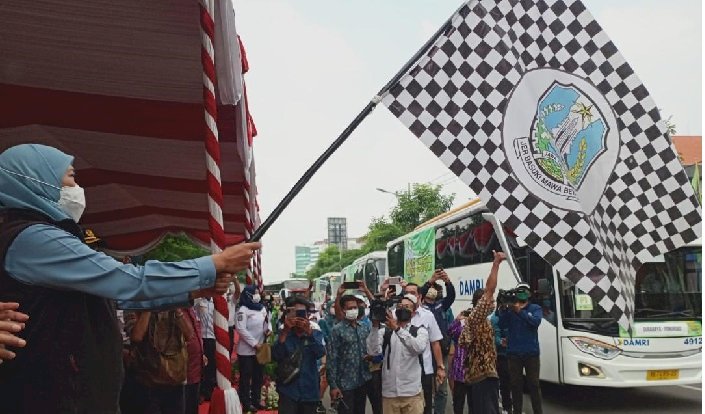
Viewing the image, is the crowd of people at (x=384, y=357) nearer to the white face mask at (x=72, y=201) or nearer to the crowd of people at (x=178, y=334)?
the crowd of people at (x=178, y=334)

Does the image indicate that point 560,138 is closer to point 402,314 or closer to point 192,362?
point 402,314

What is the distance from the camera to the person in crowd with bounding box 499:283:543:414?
816 cm

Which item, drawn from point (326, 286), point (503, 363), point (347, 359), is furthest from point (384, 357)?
point (326, 286)

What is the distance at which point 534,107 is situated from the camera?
331cm

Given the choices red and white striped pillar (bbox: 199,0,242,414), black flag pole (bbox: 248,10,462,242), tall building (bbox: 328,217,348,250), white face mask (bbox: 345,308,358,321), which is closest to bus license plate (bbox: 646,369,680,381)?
white face mask (bbox: 345,308,358,321)

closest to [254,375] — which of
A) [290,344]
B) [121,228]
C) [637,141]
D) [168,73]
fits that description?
[121,228]

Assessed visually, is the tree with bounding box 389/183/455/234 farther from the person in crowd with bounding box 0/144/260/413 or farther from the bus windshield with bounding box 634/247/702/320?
the person in crowd with bounding box 0/144/260/413

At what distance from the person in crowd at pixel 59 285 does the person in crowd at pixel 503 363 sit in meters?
6.54

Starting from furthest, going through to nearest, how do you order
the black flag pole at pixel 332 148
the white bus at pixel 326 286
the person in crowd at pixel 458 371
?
the white bus at pixel 326 286 < the person in crowd at pixel 458 371 < the black flag pole at pixel 332 148

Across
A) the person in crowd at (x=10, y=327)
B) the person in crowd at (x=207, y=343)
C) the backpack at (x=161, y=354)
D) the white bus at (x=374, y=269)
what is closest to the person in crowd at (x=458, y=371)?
the person in crowd at (x=207, y=343)

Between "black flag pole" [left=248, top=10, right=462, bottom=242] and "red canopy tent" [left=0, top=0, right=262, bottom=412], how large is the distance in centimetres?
38

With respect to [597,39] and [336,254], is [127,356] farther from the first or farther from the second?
[336,254]

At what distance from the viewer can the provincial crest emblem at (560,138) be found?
10.7ft

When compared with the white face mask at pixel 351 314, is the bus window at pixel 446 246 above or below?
above
